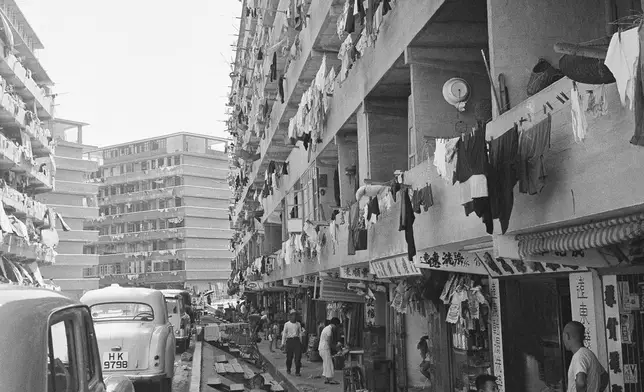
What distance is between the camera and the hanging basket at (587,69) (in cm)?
596

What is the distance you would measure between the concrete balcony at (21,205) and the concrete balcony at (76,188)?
26433 mm

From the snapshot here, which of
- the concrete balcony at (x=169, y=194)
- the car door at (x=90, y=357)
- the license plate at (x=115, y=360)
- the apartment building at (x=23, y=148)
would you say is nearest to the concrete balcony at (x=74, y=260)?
the apartment building at (x=23, y=148)

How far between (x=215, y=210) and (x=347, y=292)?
266 feet

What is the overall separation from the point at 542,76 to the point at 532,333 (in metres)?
4.68

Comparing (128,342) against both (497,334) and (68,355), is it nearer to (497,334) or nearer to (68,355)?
(497,334)

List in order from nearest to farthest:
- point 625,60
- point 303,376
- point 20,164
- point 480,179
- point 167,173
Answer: point 625,60, point 480,179, point 303,376, point 20,164, point 167,173

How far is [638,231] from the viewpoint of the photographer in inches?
249

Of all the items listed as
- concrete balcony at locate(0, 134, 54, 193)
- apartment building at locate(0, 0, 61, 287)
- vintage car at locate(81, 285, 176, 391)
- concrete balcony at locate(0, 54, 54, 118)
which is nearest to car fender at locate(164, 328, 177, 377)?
vintage car at locate(81, 285, 176, 391)

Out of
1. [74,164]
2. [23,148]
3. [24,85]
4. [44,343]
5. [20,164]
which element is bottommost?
[44,343]

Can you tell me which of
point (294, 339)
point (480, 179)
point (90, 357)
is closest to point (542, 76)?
point (480, 179)

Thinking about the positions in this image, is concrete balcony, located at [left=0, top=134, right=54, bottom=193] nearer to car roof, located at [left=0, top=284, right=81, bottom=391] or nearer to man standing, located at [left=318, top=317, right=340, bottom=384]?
man standing, located at [left=318, top=317, right=340, bottom=384]

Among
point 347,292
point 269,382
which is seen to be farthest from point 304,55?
point 269,382

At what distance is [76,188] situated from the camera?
78500 millimetres

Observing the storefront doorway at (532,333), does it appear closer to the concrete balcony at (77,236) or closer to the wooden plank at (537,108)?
the wooden plank at (537,108)
